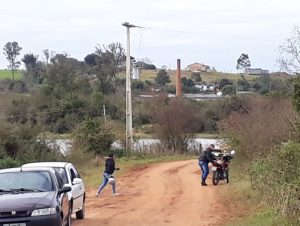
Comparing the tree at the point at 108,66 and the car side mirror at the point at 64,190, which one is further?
the tree at the point at 108,66

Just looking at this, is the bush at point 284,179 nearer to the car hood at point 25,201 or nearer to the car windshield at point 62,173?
the car hood at point 25,201

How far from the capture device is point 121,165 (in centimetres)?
4494

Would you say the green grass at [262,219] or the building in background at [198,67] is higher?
the building in background at [198,67]

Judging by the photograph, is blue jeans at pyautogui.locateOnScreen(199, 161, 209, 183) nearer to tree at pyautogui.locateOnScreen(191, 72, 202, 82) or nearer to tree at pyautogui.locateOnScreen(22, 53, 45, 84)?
tree at pyautogui.locateOnScreen(22, 53, 45, 84)

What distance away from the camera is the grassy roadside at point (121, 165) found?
120 ft

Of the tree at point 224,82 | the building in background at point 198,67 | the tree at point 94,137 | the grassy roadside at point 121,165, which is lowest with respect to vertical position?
the grassy roadside at point 121,165

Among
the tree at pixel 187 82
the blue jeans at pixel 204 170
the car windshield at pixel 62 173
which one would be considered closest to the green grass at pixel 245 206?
the blue jeans at pixel 204 170

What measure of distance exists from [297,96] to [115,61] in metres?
69.6

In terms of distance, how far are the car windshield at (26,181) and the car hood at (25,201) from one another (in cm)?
51

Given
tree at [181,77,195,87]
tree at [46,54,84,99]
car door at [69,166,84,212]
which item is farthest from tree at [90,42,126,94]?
car door at [69,166,84,212]

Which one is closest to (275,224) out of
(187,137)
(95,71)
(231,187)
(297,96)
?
(297,96)

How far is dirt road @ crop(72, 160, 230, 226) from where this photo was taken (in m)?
19.1

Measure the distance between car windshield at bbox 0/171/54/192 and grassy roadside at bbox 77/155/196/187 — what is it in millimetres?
17357

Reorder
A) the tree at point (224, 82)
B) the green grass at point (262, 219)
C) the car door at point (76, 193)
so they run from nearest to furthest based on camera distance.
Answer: the green grass at point (262, 219) < the car door at point (76, 193) < the tree at point (224, 82)
